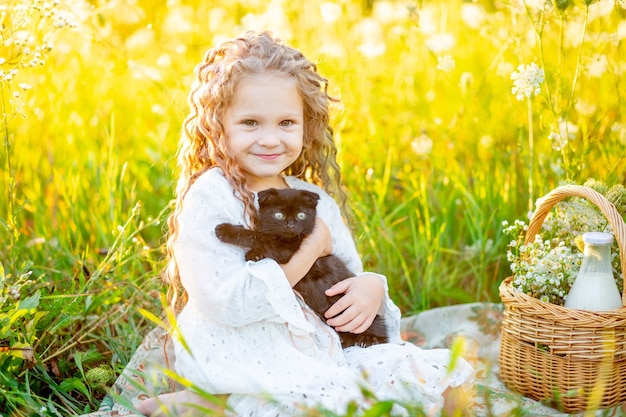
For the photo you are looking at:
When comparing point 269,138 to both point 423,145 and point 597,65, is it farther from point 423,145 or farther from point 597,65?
point 597,65

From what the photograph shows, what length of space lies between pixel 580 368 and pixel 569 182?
820 mm

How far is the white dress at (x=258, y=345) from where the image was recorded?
7.45 feet

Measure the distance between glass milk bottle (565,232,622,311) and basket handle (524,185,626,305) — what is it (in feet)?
0.15

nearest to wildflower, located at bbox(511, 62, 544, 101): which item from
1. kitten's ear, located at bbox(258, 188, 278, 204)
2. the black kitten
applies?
the black kitten

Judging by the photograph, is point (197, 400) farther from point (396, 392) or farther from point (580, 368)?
point (580, 368)

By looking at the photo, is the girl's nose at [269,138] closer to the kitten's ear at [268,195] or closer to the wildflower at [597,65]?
the kitten's ear at [268,195]

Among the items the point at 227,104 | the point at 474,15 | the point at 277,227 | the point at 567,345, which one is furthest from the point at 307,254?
the point at 474,15

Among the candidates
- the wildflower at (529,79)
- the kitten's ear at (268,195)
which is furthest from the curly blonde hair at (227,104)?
the wildflower at (529,79)

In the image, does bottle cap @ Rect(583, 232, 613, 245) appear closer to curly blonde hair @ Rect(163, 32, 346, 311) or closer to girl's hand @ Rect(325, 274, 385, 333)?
girl's hand @ Rect(325, 274, 385, 333)

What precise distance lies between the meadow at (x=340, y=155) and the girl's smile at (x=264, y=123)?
0.51 metres

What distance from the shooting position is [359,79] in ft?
15.5

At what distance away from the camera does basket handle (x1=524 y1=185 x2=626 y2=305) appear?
2459mm

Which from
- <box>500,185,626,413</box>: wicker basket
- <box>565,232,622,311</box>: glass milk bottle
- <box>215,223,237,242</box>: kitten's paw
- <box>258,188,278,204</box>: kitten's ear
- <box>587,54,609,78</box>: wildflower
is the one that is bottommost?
<box>500,185,626,413</box>: wicker basket

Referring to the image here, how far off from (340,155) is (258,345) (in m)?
1.54
